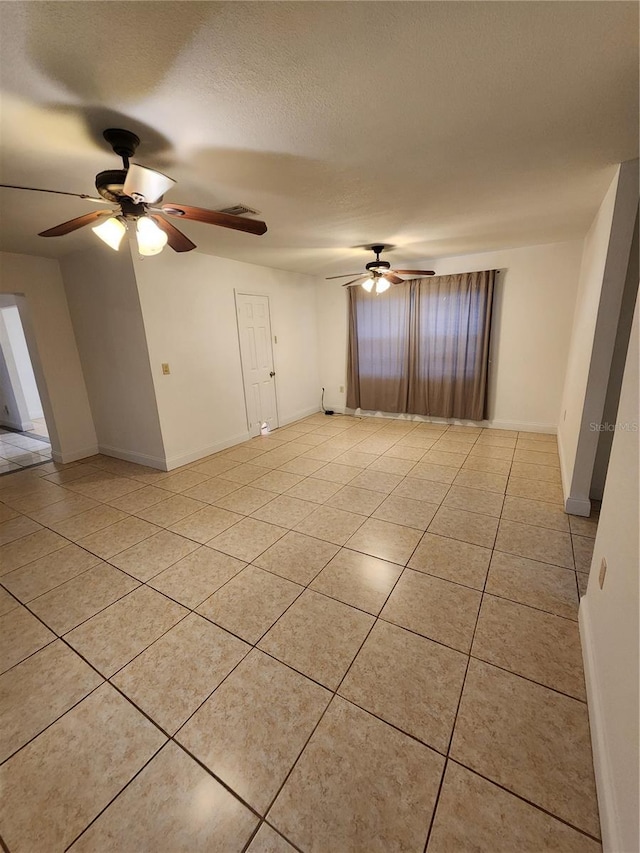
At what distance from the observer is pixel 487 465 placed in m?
3.77

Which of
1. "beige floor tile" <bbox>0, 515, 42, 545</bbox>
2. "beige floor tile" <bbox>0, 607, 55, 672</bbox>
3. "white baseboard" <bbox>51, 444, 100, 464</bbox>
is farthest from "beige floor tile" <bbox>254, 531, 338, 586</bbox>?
"white baseboard" <bbox>51, 444, 100, 464</bbox>

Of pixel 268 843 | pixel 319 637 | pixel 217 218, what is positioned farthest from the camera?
pixel 217 218

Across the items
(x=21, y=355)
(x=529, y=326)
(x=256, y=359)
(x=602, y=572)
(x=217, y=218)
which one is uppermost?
(x=217, y=218)

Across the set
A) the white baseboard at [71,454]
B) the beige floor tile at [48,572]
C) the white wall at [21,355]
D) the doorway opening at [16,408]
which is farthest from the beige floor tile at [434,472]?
the white wall at [21,355]

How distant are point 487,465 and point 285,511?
2.31 meters

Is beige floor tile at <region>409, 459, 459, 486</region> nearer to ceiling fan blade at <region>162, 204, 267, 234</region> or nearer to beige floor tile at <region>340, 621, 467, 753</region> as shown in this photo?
beige floor tile at <region>340, 621, 467, 753</region>

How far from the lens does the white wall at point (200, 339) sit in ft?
12.1

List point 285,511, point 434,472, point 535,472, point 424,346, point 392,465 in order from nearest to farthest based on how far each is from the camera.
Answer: point 285,511 → point 535,472 → point 434,472 → point 392,465 → point 424,346

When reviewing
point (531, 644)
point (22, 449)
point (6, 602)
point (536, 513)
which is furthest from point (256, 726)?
point (22, 449)

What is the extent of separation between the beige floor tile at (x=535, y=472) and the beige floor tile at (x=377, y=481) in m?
1.23

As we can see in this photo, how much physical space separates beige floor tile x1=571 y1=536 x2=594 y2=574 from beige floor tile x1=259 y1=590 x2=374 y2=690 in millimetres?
1440

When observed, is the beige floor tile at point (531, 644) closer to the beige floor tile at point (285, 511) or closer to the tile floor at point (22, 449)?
the beige floor tile at point (285, 511)

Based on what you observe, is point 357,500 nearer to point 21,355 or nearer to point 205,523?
point 205,523

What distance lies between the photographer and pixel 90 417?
4.58 metres
